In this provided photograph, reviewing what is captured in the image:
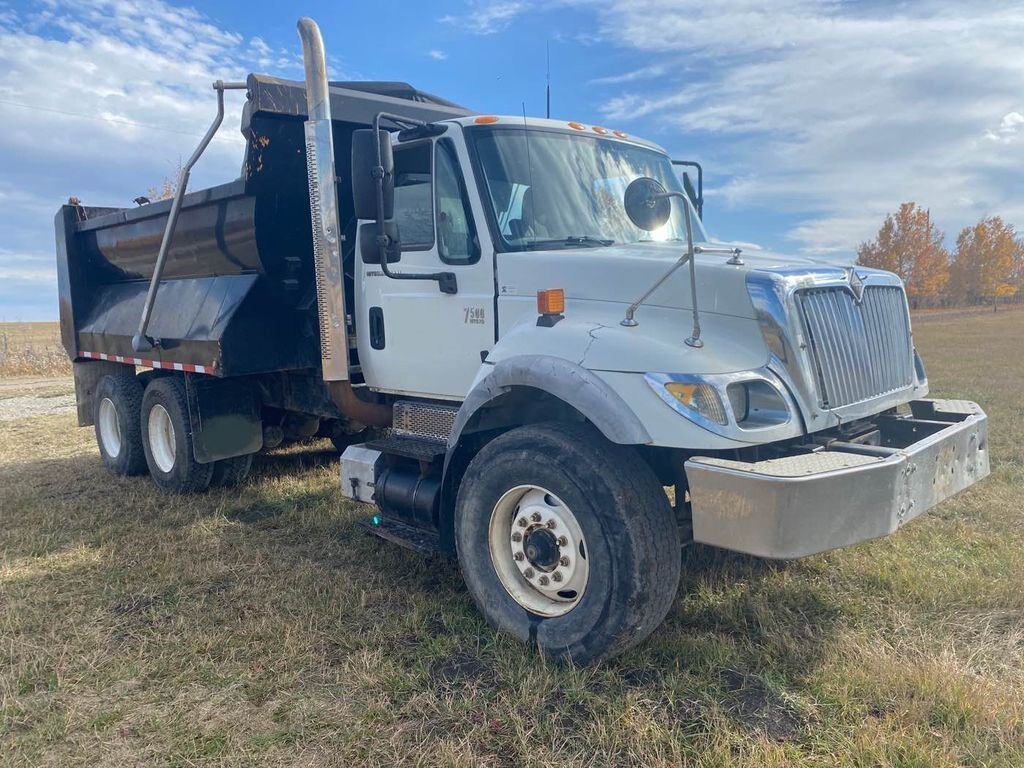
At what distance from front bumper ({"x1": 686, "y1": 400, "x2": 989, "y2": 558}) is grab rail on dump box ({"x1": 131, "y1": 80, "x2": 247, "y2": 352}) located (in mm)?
4117

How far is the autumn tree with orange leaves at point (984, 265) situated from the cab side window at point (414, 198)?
6229 cm

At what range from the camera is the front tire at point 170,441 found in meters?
6.51

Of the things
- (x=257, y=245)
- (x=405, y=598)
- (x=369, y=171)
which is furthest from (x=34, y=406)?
(x=369, y=171)

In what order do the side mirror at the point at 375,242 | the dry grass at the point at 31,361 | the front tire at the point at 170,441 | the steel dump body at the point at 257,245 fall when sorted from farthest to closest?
the dry grass at the point at 31,361, the front tire at the point at 170,441, the steel dump body at the point at 257,245, the side mirror at the point at 375,242

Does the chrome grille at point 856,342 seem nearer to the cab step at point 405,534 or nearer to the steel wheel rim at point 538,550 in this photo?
the steel wheel rim at point 538,550

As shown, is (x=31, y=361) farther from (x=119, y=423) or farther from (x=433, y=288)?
(x=433, y=288)

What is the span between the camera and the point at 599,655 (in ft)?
10.7

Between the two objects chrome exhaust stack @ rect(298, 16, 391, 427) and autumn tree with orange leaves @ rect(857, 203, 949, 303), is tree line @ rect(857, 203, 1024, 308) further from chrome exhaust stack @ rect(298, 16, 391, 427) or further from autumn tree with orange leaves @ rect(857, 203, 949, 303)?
chrome exhaust stack @ rect(298, 16, 391, 427)

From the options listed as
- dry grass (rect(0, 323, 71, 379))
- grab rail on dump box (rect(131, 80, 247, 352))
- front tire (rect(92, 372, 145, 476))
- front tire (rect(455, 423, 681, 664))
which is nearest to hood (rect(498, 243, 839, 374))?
front tire (rect(455, 423, 681, 664))

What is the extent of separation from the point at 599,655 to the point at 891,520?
52.4 inches

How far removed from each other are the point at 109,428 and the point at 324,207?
4.70 m

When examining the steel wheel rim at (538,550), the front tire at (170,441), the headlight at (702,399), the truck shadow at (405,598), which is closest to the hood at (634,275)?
the headlight at (702,399)

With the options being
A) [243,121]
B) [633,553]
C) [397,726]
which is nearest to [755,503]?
[633,553]

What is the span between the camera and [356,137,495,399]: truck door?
13.6ft
